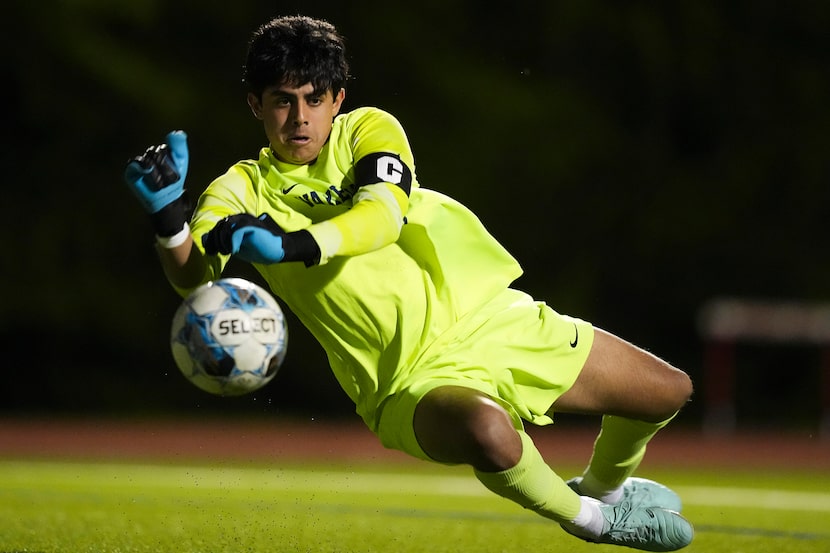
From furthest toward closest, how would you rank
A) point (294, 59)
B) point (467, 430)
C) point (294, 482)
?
point (294, 482) < point (294, 59) < point (467, 430)

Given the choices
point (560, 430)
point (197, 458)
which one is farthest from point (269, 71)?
point (560, 430)

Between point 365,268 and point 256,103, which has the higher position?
point 256,103

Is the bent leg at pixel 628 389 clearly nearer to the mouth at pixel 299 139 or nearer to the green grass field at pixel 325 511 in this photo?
the green grass field at pixel 325 511

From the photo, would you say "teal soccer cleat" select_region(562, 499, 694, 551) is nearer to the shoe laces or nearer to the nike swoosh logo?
the shoe laces

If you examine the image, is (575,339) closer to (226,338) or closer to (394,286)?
(394,286)

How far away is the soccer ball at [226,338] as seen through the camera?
398 cm

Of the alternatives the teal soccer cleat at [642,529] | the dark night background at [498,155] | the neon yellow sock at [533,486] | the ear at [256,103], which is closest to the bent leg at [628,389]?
the teal soccer cleat at [642,529]

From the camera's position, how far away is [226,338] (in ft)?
13.0

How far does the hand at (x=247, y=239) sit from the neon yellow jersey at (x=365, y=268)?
0.86ft

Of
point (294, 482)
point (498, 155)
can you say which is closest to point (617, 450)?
point (294, 482)

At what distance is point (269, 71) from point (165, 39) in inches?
515

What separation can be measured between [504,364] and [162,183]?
49.1 inches

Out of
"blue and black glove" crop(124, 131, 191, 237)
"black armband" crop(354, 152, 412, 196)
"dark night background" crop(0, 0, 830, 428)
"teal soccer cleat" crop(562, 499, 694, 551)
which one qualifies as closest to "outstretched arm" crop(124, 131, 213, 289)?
"blue and black glove" crop(124, 131, 191, 237)

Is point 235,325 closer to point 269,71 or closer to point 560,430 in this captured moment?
point 269,71
